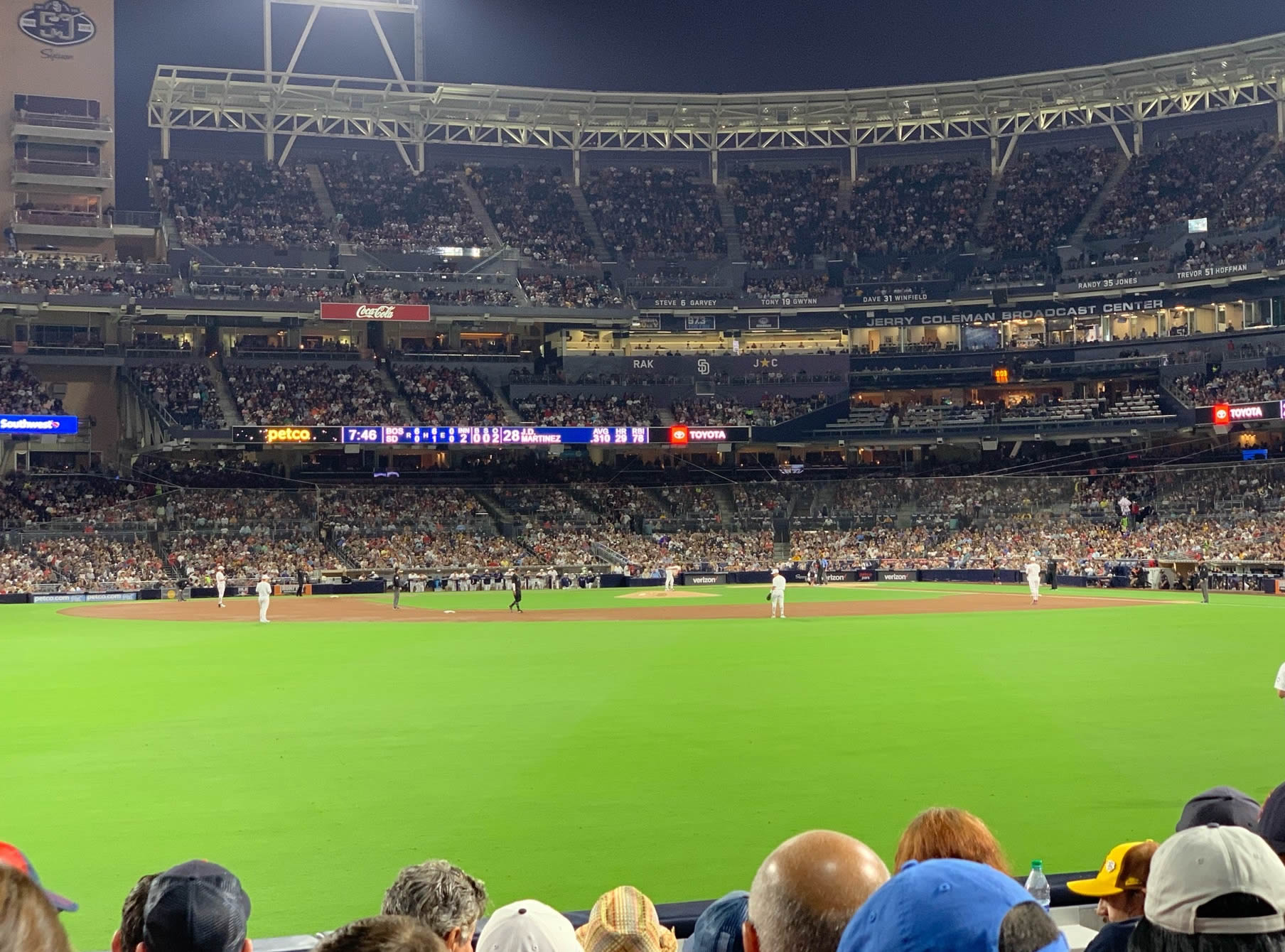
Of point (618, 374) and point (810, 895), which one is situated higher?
point (618, 374)

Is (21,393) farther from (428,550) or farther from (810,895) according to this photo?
(810,895)

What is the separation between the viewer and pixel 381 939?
2.66 m

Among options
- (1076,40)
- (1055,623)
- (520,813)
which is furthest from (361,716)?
(1076,40)

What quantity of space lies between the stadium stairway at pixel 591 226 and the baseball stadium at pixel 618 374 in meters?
0.27

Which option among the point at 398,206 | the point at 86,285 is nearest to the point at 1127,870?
the point at 86,285

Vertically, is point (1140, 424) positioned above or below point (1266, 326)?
below

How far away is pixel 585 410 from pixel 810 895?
70.0 metres

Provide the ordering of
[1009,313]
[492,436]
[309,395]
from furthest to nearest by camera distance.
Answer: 1. [1009,313]
2. [309,395]
3. [492,436]

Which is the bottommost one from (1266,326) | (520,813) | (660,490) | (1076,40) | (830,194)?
(520,813)

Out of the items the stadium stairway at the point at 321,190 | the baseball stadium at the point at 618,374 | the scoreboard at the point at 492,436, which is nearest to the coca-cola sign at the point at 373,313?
the baseball stadium at the point at 618,374

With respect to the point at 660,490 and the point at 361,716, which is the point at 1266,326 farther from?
the point at 361,716

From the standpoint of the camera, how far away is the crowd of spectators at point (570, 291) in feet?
242

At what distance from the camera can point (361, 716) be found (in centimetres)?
1842

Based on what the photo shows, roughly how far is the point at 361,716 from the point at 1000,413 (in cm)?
5867
